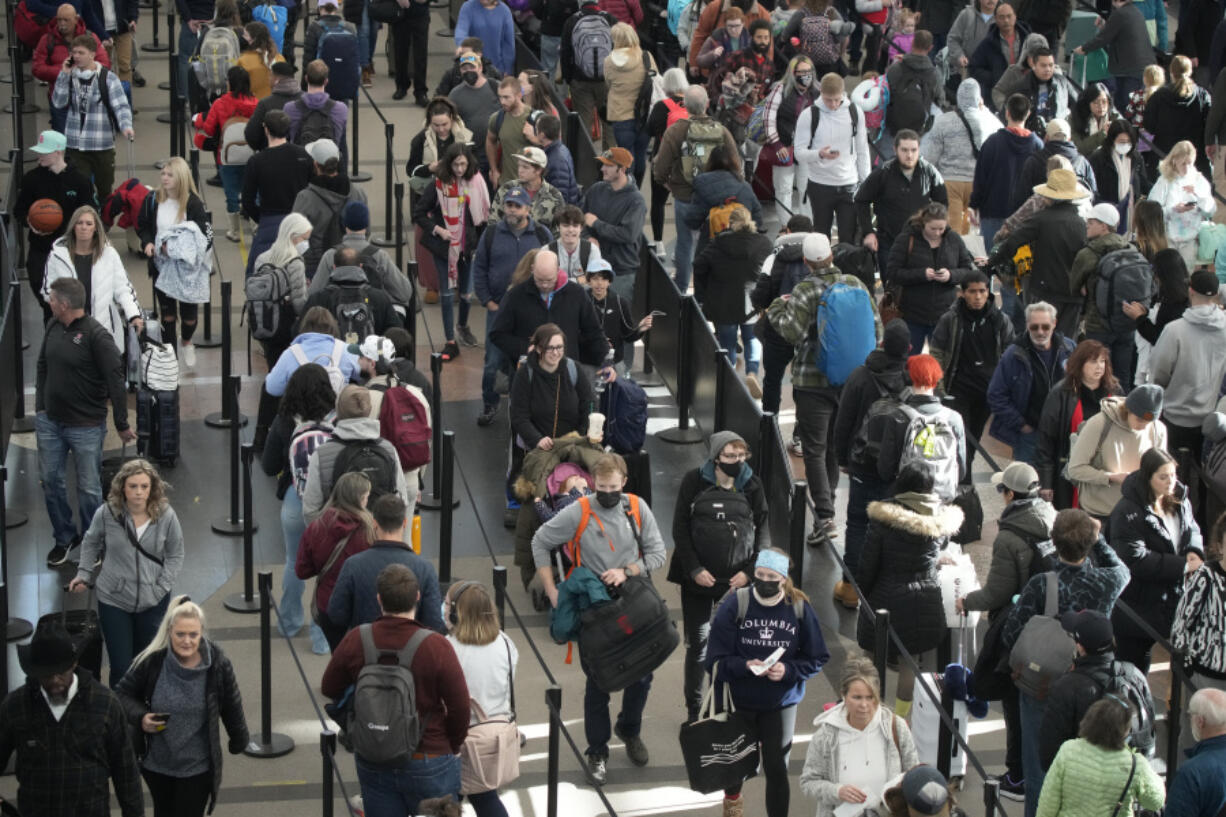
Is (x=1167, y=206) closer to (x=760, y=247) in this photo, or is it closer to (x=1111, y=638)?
(x=760, y=247)

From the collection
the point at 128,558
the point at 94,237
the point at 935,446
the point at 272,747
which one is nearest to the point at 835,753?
the point at 935,446

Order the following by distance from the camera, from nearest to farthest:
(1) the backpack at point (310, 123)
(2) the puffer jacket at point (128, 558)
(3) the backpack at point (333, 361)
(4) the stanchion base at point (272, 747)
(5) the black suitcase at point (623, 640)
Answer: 1. (5) the black suitcase at point (623, 640)
2. (2) the puffer jacket at point (128, 558)
3. (4) the stanchion base at point (272, 747)
4. (3) the backpack at point (333, 361)
5. (1) the backpack at point (310, 123)

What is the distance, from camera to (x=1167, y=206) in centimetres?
Answer: 1603

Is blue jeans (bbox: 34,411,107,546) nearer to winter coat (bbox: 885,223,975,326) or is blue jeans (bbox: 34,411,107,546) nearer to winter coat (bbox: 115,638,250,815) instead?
winter coat (bbox: 115,638,250,815)

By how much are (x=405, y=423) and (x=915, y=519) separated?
307 centimetres

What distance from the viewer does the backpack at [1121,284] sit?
Answer: 47.3 feet

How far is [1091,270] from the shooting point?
48.1 feet

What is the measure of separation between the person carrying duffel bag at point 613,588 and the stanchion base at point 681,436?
4141mm

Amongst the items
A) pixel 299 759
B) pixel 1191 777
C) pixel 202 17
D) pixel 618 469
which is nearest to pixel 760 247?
pixel 618 469

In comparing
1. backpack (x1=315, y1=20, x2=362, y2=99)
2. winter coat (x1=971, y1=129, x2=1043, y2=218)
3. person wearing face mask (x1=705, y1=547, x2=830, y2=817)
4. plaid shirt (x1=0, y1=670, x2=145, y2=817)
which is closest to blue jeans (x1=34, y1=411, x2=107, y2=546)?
plaid shirt (x1=0, y1=670, x2=145, y2=817)

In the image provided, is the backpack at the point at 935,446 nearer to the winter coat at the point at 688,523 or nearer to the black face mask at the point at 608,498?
the winter coat at the point at 688,523

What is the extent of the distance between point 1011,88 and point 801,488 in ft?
25.6

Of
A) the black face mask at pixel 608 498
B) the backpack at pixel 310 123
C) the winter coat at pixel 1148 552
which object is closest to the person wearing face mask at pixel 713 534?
the black face mask at pixel 608 498

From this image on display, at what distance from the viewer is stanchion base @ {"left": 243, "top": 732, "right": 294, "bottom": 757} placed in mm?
11234
